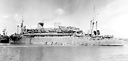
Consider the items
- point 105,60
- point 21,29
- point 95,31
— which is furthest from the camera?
point 21,29

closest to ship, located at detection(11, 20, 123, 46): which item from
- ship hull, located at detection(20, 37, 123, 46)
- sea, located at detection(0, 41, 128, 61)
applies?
ship hull, located at detection(20, 37, 123, 46)

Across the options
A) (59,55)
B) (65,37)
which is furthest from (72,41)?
(59,55)

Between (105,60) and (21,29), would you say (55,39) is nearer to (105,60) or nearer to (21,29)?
(21,29)

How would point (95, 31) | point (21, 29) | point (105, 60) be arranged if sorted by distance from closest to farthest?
point (105, 60)
point (95, 31)
point (21, 29)

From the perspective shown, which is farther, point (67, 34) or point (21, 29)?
point (21, 29)

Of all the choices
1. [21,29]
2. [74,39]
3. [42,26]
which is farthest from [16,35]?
[74,39]

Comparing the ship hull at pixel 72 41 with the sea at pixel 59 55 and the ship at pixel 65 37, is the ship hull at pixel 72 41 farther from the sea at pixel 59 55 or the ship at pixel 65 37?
the sea at pixel 59 55

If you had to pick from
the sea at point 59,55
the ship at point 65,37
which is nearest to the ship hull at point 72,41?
the ship at point 65,37

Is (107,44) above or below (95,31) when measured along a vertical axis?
below

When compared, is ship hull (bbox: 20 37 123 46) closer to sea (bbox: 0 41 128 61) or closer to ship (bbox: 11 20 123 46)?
ship (bbox: 11 20 123 46)
